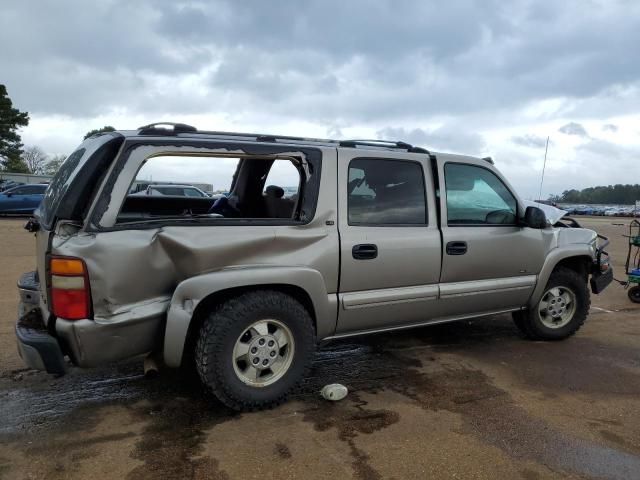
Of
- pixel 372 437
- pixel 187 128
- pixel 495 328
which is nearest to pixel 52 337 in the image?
pixel 187 128

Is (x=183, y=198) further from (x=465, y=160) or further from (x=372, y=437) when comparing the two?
(x=372, y=437)

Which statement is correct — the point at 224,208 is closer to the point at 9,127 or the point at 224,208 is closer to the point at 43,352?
the point at 43,352

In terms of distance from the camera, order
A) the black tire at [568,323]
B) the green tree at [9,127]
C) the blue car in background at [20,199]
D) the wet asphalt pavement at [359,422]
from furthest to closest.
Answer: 1. the green tree at [9,127]
2. the blue car in background at [20,199]
3. the black tire at [568,323]
4. the wet asphalt pavement at [359,422]

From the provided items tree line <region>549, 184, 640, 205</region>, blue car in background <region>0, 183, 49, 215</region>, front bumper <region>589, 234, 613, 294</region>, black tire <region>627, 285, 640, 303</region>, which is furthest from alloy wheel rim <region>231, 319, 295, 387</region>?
tree line <region>549, 184, 640, 205</region>

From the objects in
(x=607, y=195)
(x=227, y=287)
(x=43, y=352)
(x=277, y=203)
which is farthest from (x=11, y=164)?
(x=607, y=195)

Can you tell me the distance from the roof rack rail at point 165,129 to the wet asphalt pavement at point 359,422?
1850mm

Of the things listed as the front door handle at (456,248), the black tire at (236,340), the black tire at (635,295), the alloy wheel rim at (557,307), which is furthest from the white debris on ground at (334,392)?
the black tire at (635,295)

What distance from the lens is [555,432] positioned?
3129 millimetres

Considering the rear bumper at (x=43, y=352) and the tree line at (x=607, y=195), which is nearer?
the rear bumper at (x=43, y=352)

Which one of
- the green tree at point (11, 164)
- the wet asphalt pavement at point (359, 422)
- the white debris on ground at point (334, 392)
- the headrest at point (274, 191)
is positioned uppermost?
the green tree at point (11, 164)

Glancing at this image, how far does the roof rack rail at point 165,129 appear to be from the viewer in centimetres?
318

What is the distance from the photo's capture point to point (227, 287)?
10.2 ft

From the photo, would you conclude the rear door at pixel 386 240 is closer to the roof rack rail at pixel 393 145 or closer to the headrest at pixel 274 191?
the roof rack rail at pixel 393 145

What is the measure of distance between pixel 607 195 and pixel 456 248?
116m
